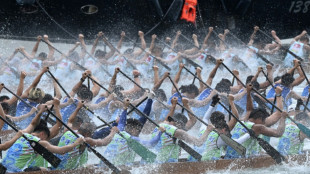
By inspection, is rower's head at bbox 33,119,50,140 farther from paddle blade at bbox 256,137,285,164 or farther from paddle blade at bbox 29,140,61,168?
paddle blade at bbox 256,137,285,164

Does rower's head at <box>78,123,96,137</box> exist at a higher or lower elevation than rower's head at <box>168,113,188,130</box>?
→ higher

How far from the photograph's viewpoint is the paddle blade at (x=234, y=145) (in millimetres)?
7188

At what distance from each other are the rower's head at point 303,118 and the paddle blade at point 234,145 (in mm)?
1571

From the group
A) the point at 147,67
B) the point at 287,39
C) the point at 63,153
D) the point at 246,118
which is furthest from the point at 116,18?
the point at 63,153

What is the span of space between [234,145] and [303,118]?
1.77m

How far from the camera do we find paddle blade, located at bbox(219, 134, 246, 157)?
23.6ft

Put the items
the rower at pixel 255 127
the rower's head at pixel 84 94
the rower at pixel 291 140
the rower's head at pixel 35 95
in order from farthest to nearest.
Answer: the rower's head at pixel 84 94 → the rower's head at pixel 35 95 → the rower at pixel 291 140 → the rower at pixel 255 127

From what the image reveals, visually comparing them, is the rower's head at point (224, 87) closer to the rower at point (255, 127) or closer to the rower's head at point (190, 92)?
the rower's head at point (190, 92)

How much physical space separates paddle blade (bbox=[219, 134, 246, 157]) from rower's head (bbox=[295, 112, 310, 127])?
1571 mm

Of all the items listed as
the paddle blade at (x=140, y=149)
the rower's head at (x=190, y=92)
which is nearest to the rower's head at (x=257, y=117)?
the paddle blade at (x=140, y=149)

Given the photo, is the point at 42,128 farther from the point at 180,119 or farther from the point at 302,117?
the point at 302,117

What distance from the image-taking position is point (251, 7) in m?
17.2

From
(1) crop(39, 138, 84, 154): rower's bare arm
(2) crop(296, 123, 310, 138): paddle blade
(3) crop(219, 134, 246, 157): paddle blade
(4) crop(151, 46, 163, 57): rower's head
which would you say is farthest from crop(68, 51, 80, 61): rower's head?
(1) crop(39, 138, 84, 154): rower's bare arm

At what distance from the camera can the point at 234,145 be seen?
725cm
